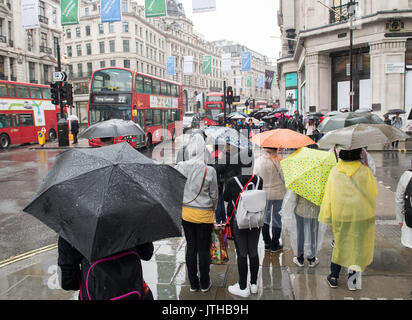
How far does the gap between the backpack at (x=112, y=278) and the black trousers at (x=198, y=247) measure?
1629 millimetres

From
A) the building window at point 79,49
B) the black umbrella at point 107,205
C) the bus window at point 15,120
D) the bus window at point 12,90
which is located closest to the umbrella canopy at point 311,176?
the black umbrella at point 107,205

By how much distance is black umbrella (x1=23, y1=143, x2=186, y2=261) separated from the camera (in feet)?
6.43

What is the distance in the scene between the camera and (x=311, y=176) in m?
4.26

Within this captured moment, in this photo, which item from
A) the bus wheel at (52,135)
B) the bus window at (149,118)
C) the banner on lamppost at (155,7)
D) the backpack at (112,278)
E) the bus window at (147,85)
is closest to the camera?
the backpack at (112,278)

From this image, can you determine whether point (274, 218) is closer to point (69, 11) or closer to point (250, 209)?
point (250, 209)

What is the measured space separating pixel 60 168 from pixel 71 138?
83.5ft

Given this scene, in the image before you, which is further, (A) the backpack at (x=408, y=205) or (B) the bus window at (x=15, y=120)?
(B) the bus window at (x=15, y=120)

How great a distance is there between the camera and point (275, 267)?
463cm

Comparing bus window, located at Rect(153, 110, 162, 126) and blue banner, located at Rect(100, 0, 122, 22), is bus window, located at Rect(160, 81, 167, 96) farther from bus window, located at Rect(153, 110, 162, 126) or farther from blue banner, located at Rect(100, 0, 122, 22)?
blue banner, located at Rect(100, 0, 122, 22)

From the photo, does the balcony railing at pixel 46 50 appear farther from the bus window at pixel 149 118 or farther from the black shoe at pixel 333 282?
the black shoe at pixel 333 282

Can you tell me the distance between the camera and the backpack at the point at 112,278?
2.19 meters

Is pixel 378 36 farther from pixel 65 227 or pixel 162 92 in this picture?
pixel 65 227

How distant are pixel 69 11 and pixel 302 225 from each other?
17045 millimetres
